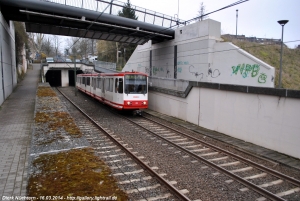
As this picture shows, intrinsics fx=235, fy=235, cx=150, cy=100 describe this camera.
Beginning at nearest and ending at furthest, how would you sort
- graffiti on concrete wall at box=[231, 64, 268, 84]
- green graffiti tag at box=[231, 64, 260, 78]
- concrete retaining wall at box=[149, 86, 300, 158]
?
concrete retaining wall at box=[149, 86, 300, 158]
graffiti on concrete wall at box=[231, 64, 268, 84]
green graffiti tag at box=[231, 64, 260, 78]

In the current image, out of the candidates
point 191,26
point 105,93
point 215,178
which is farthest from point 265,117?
point 191,26

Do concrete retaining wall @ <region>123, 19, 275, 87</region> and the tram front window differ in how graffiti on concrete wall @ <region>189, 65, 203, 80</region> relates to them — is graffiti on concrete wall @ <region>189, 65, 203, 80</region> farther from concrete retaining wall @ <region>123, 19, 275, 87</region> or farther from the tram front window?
the tram front window

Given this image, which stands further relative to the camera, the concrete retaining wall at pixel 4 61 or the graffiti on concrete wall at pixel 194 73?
the graffiti on concrete wall at pixel 194 73

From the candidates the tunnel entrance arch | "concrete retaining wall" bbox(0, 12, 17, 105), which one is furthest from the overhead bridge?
the tunnel entrance arch

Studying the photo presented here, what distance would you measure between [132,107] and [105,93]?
4067 millimetres

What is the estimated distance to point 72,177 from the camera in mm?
5418

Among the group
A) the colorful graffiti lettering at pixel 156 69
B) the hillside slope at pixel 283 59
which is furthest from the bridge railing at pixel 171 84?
the hillside slope at pixel 283 59

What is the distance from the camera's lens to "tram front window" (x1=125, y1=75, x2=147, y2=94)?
14328 millimetres

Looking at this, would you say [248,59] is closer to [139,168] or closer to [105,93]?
[105,93]

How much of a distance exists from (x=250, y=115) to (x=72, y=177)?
673 cm

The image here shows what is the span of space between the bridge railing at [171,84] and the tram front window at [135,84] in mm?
1639

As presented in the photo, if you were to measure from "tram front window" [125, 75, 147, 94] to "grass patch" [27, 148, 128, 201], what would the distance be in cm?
762

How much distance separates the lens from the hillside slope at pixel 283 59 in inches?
802

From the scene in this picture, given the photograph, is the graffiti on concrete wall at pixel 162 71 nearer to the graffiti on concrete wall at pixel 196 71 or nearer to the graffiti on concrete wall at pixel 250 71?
the graffiti on concrete wall at pixel 196 71
